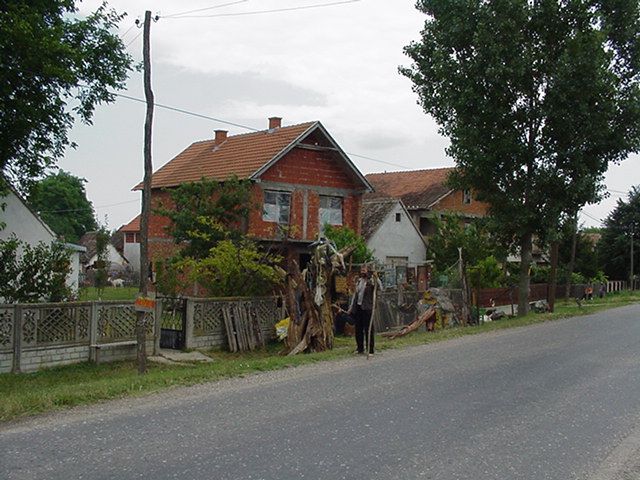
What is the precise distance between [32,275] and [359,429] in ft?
36.7

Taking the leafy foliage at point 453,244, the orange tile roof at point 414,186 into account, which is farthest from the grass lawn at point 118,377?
the orange tile roof at point 414,186

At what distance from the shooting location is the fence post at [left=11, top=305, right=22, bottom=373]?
1455 centimetres

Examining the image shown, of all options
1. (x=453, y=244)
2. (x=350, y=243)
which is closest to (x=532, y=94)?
(x=350, y=243)

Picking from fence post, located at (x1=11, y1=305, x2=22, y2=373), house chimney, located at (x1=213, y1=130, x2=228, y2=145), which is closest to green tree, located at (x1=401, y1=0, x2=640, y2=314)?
house chimney, located at (x1=213, y1=130, x2=228, y2=145)

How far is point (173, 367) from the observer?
621 inches

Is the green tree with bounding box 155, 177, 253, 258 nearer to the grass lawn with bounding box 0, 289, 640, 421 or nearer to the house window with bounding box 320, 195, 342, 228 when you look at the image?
the house window with bounding box 320, 195, 342, 228

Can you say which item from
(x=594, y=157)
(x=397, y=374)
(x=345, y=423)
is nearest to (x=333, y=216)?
(x=594, y=157)

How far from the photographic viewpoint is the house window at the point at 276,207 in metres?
30.0

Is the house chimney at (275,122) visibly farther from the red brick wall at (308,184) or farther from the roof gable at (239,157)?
the red brick wall at (308,184)

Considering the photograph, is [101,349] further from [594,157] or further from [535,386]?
[594,157]

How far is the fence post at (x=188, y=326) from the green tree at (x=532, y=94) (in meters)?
13.5

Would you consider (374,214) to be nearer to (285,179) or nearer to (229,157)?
(285,179)

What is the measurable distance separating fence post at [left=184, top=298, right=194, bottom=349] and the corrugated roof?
19326mm

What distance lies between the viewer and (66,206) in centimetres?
8200
